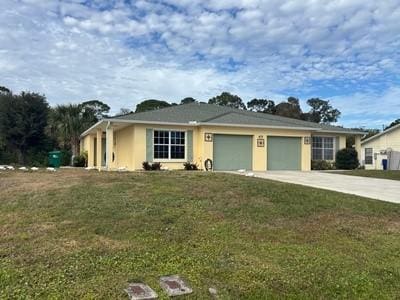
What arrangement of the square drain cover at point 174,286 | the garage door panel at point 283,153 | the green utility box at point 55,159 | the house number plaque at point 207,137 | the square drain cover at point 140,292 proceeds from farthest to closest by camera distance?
the green utility box at point 55,159 → the garage door panel at point 283,153 → the house number plaque at point 207,137 → the square drain cover at point 174,286 → the square drain cover at point 140,292

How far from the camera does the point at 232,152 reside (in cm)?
2339

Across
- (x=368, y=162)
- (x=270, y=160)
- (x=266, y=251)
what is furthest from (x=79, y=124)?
(x=266, y=251)

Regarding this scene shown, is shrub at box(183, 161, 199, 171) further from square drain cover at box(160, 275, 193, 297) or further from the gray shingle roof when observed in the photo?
square drain cover at box(160, 275, 193, 297)

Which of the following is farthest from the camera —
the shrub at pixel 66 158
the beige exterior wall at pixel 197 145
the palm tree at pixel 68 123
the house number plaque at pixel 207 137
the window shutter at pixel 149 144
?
the palm tree at pixel 68 123

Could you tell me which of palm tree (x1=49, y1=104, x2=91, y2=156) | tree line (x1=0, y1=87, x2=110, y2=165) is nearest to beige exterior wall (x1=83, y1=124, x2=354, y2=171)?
tree line (x1=0, y1=87, x2=110, y2=165)

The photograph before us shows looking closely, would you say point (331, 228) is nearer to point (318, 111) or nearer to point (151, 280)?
point (151, 280)

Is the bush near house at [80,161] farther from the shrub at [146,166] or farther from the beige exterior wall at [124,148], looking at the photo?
the shrub at [146,166]

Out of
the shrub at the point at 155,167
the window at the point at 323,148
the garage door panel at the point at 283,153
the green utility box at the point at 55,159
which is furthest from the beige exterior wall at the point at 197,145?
the green utility box at the point at 55,159

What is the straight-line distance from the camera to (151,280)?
5066 millimetres

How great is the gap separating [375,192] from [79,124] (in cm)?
2922

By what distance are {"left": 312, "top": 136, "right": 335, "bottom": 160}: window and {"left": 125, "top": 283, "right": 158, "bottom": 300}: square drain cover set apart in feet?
76.1

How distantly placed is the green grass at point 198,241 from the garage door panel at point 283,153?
43.5 ft

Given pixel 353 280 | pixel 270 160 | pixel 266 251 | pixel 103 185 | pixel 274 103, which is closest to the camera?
pixel 353 280

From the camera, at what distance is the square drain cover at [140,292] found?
4.57 metres
